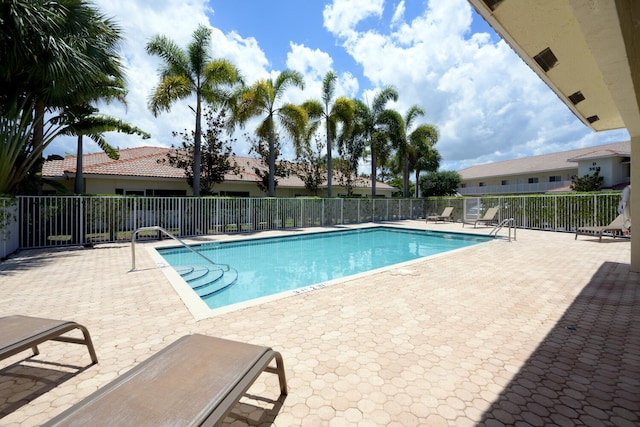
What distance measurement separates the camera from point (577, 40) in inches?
160

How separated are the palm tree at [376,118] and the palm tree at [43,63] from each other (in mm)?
17474

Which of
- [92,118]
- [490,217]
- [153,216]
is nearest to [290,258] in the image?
[153,216]

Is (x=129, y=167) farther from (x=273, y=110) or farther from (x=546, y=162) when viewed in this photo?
(x=546, y=162)

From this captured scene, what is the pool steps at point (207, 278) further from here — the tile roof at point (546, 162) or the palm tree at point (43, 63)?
the tile roof at point (546, 162)

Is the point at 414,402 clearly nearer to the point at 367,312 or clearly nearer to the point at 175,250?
the point at 367,312

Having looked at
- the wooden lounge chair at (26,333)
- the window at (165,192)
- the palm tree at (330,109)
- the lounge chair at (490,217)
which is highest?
the palm tree at (330,109)

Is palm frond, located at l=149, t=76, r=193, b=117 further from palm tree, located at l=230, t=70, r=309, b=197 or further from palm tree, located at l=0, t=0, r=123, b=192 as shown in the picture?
palm tree, located at l=230, t=70, r=309, b=197

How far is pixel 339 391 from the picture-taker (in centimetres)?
264

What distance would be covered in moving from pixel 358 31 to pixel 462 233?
12.7m

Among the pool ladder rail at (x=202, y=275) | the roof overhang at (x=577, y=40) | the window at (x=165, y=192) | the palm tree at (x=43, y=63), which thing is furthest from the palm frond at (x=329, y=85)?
the roof overhang at (x=577, y=40)

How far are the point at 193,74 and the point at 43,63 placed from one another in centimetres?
797

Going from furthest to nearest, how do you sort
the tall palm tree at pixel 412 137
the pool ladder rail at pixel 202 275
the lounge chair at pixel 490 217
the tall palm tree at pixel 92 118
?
the tall palm tree at pixel 412 137
the lounge chair at pixel 490 217
the tall palm tree at pixel 92 118
the pool ladder rail at pixel 202 275

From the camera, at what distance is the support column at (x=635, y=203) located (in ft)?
22.4

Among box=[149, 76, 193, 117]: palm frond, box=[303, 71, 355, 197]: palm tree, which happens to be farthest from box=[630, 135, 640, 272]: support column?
box=[149, 76, 193, 117]: palm frond
